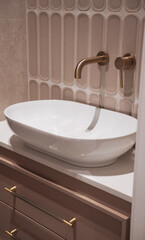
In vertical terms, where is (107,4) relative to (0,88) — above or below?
above

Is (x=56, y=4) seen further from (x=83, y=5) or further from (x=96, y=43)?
(x=96, y=43)

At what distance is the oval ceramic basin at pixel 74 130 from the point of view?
104 cm

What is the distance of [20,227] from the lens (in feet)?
4.61

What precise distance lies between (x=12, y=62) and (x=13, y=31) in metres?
0.15

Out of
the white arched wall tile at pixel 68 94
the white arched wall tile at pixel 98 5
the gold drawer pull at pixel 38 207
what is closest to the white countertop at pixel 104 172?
the gold drawer pull at pixel 38 207

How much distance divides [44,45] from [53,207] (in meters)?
0.81

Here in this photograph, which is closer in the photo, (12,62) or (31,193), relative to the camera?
(31,193)

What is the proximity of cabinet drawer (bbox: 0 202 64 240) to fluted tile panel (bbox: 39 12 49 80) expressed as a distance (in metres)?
0.69

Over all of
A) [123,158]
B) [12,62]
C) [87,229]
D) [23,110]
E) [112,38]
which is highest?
[112,38]

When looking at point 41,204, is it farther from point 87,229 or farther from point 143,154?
point 143,154

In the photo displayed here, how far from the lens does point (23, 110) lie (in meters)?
1.45

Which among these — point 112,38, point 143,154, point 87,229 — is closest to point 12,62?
point 112,38

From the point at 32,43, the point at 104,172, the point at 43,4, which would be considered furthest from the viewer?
the point at 32,43

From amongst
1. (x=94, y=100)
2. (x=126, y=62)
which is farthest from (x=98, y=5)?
(x=94, y=100)
